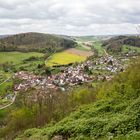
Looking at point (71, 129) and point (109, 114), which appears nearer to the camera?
Result: point (71, 129)

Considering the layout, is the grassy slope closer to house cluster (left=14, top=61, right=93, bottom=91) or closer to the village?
the village

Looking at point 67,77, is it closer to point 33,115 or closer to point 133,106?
point 33,115

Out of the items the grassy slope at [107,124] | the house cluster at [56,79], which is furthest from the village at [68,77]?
the grassy slope at [107,124]

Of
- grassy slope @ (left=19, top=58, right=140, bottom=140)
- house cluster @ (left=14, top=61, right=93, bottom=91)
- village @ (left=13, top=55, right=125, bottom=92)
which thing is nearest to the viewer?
grassy slope @ (left=19, top=58, right=140, bottom=140)

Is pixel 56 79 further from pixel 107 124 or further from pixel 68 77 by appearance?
pixel 107 124

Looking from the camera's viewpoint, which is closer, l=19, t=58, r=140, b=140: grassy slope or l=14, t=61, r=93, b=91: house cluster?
l=19, t=58, r=140, b=140: grassy slope

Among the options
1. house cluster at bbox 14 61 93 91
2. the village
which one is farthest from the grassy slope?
house cluster at bbox 14 61 93 91

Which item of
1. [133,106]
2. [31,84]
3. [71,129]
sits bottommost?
[31,84]

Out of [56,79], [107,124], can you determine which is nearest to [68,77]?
[56,79]

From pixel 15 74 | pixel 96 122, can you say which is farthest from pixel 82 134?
pixel 15 74
